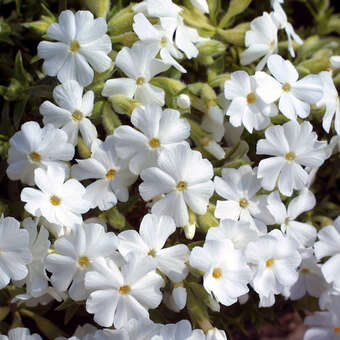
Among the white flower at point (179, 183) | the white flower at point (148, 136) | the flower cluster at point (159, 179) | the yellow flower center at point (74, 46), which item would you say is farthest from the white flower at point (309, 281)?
the yellow flower center at point (74, 46)

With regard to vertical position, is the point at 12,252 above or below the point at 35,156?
below

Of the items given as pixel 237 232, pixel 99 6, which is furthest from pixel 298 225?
pixel 99 6

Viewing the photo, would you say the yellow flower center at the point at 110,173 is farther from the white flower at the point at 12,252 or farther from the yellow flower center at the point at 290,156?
the yellow flower center at the point at 290,156

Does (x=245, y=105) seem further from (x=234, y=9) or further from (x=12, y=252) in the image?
(x=12, y=252)

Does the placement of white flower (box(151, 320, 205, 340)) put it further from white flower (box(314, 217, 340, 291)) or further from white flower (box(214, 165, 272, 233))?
white flower (box(314, 217, 340, 291))

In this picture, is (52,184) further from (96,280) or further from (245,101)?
(245,101)

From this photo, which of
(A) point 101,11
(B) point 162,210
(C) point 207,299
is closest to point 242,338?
(C) point 207,299
